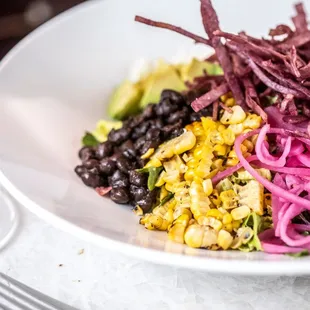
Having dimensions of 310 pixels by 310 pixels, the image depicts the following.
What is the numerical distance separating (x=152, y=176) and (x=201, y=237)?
0.37 meters

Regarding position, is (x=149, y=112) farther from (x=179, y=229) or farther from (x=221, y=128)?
(x=179, y=229)

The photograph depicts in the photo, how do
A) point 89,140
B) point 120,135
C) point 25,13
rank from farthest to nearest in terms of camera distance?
point 25,13 → point 89,140 → point 120,135

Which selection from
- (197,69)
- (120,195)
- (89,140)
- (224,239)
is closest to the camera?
(224,239)

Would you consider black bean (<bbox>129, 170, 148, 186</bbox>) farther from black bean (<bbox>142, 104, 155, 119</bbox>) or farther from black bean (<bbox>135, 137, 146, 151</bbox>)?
black bean (<bbox>142, 104, 155, 119</bbox>)

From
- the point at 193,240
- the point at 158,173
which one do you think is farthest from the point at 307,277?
the point at 158,173

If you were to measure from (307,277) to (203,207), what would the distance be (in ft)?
1.27

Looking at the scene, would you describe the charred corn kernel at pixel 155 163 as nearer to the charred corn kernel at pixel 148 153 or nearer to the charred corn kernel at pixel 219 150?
the charred corn kernel at pixel 148 153

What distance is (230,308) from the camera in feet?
6.17

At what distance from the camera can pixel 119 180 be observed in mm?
2250

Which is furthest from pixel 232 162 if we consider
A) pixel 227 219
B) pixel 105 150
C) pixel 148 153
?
pixel 105 150

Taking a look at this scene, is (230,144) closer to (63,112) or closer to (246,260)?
(246,260)

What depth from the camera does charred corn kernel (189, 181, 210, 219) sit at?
194 centimetres

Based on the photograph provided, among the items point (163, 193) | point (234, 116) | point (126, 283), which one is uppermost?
point (234, 116)

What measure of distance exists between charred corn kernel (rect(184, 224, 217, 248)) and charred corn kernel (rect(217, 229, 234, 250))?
0.02 meters
